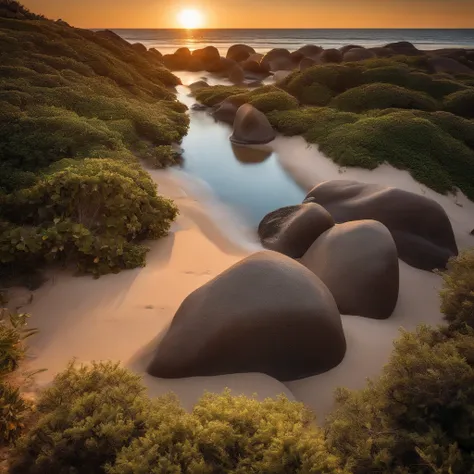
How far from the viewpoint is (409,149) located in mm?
12898

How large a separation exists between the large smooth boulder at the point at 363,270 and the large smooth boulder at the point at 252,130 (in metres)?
10.0

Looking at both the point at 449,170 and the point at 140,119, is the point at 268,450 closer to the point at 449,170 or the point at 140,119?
the point at 449,170

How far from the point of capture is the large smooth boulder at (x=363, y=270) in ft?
19.8

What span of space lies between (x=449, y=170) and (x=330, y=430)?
11386 millimetres

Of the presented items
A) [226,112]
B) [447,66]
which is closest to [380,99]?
[226,112]

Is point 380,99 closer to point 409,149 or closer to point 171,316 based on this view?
point 409,149

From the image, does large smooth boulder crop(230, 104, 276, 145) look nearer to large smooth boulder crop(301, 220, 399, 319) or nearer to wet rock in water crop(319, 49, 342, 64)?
large smooth boulder crop(301, 220, 399, 319)

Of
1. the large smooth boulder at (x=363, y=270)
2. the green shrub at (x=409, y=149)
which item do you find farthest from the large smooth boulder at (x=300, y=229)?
the green shrub at (x=409, y=149)

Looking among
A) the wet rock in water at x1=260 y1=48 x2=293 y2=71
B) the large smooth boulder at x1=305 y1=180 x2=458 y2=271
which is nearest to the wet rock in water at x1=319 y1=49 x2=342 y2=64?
the wet rock in water at x1=260 y1=48 x2=293 y2=71

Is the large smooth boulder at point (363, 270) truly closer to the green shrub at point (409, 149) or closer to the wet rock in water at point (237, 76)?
the green shrub at point (409, 149)

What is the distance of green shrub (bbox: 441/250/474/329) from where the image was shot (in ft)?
12.2

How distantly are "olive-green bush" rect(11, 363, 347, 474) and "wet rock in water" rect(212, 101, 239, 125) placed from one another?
1708 centimetres

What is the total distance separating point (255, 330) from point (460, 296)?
2.07m

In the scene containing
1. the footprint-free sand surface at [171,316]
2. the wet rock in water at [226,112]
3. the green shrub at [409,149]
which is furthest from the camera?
the wet rock in water at [226,112]
